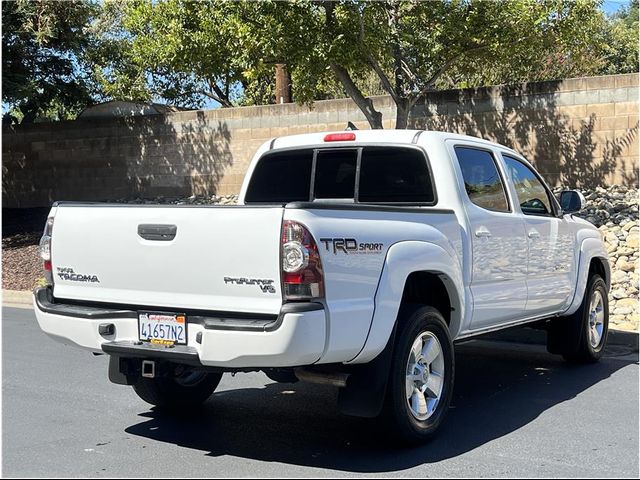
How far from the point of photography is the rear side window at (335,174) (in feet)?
21.8

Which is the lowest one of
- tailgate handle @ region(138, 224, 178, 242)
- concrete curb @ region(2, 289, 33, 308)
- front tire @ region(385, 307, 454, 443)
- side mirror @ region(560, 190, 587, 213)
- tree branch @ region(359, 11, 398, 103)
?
concrete curb @ region(2, 289, 33, 308)

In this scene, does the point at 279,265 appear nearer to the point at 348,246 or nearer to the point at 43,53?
the point at 348,246

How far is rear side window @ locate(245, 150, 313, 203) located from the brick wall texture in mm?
9658

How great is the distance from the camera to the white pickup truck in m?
4.66

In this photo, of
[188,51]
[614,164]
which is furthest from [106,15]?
[614,164]

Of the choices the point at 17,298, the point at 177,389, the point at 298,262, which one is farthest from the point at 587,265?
the point at 17,298

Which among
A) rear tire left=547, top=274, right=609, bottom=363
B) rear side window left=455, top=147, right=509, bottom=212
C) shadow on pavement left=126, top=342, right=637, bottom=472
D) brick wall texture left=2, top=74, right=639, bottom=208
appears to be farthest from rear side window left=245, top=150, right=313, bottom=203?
brick wall texture left=2, top=74, right=639, bottom=208

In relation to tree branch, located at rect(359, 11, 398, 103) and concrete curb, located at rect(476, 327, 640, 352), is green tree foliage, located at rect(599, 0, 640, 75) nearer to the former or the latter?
tree branch, located at rect(359, 11, 398, 103)

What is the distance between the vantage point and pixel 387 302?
201 inches

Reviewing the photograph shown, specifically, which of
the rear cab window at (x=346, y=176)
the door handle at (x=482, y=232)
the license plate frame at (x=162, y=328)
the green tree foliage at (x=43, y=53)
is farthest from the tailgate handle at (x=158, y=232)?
the green tree foliage at (x=43, y=53)

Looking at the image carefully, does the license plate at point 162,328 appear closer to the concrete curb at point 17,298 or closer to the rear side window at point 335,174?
the rear side window at point 335,174

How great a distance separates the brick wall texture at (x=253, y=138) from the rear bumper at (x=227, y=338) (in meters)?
11.7

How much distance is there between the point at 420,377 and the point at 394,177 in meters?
1.68

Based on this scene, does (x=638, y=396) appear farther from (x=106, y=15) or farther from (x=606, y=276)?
(x=106, y=15)
